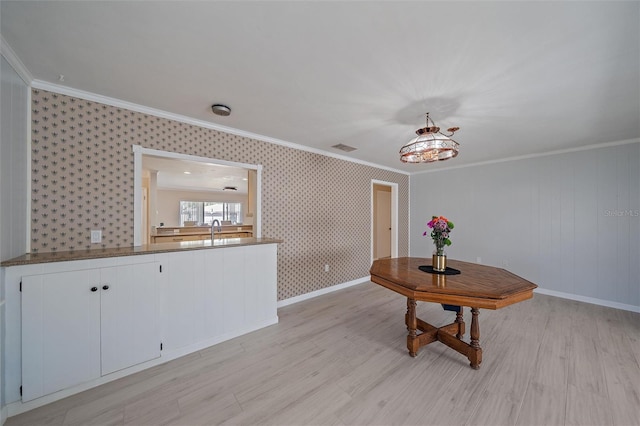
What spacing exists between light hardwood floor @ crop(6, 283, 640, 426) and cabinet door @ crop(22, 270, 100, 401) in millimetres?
179

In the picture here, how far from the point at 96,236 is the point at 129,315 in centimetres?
84

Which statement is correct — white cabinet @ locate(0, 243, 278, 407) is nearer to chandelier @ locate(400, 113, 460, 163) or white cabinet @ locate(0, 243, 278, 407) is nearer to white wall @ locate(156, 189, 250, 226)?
chandelier @ locate(400, 113, 460, 163)

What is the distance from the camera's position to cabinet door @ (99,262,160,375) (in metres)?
1.82

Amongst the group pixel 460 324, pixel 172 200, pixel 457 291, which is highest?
pixel 172 200

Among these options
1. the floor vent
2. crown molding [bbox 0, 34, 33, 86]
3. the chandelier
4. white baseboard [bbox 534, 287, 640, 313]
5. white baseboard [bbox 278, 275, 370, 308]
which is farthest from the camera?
the floor vent

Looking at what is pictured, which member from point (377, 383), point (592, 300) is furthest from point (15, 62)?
point (592, 300)

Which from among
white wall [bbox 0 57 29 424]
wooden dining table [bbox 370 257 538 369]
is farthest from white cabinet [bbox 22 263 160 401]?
wooden dining table [bbox 370 257 538 369]

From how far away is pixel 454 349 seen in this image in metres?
2.24

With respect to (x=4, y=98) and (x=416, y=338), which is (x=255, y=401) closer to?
(x=416, y=338)

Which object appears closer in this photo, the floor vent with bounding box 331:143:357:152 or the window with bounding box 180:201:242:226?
the floor vent with bounding box 331:143:357:152

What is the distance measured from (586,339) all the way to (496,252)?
7.07 ft

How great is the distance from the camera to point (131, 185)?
232 cm

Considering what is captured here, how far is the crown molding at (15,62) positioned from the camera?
59.3 inches

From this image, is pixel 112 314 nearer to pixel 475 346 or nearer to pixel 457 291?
pixel 457 291
